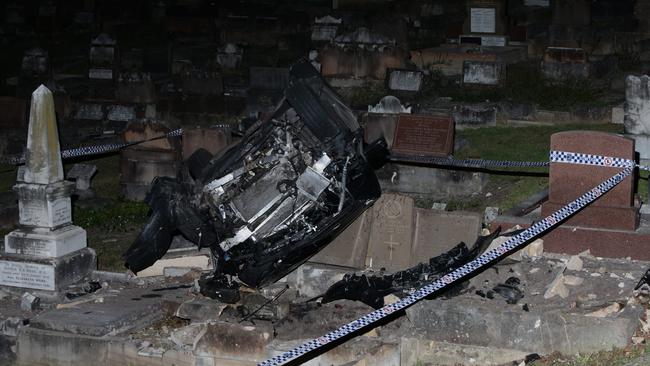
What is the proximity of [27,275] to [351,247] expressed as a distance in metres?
3.37

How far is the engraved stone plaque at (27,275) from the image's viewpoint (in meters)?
11.4

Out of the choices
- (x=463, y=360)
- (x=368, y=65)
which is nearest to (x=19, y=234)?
(x=463, y=360)

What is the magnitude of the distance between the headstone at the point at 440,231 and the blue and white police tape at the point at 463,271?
1.44ft

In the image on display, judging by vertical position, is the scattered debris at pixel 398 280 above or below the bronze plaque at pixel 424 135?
below

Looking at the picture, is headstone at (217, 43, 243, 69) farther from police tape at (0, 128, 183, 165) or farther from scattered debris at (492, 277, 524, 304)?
scattered debris at (492, 277, 524, 304)

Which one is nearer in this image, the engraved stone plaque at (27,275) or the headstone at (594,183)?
the headstone at (594,183)

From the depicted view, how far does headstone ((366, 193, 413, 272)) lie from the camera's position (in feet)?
35.1

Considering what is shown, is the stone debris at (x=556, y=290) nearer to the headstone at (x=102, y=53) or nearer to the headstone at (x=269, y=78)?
the headstone at (x=269, y=78)

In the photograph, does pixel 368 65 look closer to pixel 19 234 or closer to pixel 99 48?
pixel 99 48

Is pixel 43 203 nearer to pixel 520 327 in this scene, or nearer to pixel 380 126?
pixel 520 327

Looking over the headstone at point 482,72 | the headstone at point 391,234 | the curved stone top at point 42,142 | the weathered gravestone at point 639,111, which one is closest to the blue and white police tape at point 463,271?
the headstone at point 391,234

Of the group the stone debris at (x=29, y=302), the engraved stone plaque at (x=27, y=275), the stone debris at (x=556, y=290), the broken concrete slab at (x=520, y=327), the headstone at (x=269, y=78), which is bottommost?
the stone debris at (x=29, y=302)

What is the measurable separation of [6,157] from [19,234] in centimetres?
647

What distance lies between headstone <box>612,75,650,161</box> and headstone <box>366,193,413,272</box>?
492 cm
